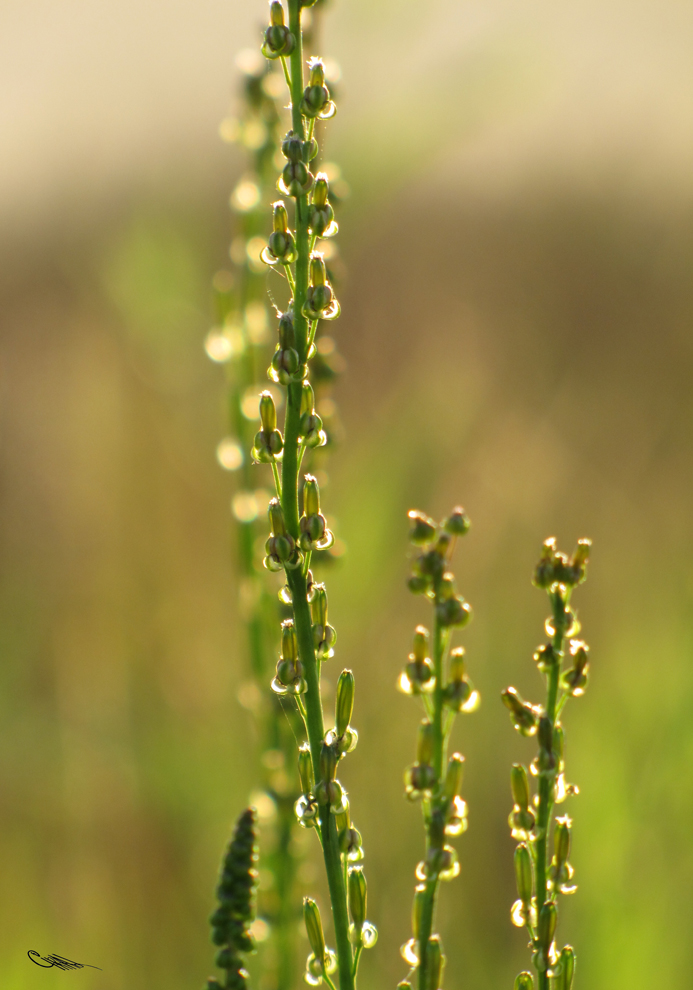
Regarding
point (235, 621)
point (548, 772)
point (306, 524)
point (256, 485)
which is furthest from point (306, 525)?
point (235, 621)

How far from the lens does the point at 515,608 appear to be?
1.14m

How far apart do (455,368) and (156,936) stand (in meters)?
0.75

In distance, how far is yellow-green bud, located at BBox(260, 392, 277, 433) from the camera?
0.87 feet

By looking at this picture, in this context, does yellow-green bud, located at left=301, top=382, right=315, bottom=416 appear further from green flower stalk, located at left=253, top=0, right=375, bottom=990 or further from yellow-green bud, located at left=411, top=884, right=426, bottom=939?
yellow-green bud, located at left=411, top=884, right=426, bottom=939

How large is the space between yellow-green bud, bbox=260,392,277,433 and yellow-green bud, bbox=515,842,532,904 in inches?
6.0

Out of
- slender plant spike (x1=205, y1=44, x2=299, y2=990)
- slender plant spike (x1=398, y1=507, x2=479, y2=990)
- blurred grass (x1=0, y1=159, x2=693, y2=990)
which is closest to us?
slender plant spike (x1=398, y1=507, x2=479, y2=990)

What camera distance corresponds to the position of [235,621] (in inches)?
46.7

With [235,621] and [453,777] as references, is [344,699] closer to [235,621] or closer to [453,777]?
[453,777]

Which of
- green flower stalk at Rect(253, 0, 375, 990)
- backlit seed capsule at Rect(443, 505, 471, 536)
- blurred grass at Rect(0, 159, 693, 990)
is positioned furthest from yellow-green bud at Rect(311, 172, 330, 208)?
blurred grass at Rect(0, 159, 693, 990)

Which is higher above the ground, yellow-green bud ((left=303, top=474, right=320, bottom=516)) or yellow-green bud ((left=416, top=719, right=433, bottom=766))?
yellow-green bud ((left=303, top=474, right=320, bottom=516))

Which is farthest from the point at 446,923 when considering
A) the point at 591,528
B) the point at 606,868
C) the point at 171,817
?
the point at 591,528

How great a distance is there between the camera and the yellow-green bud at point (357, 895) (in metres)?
0.25

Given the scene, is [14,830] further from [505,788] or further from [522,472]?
[522,472]

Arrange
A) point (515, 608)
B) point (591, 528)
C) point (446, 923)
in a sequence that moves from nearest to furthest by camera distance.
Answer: point (446, 923) < point (515, 608) < point (591, 528)
